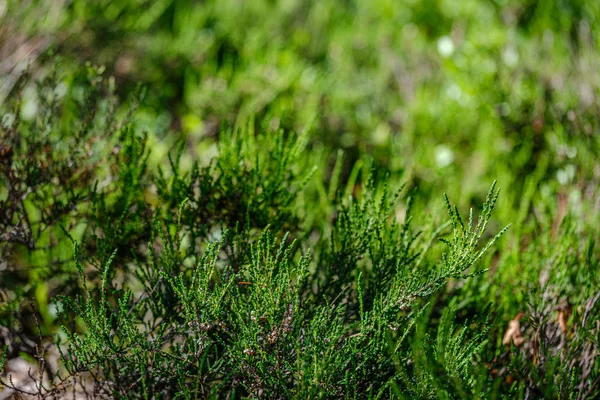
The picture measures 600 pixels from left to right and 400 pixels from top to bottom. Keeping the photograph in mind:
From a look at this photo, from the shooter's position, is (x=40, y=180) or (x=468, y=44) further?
(x=468, y=44)

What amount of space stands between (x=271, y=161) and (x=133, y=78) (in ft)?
5.53

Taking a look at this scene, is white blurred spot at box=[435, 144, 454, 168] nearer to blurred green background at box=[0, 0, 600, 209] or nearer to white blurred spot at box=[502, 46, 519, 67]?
blurred green background at box=[0, 0, 600, 209]

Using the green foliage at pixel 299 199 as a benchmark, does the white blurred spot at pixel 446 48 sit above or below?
above

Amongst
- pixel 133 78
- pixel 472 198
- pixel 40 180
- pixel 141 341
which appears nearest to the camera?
pixel 141 341

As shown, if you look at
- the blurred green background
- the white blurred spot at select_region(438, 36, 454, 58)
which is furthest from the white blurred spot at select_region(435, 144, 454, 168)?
the white blurred spot at select_region(438, 36, 454, 58)

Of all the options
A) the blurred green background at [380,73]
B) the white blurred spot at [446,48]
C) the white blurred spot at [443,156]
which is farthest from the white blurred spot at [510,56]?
the white blurred spot at [443,156]

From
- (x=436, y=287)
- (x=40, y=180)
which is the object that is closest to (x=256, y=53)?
(x=40, y=180)

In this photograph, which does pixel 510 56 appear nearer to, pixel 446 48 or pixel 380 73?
pixel 446 48

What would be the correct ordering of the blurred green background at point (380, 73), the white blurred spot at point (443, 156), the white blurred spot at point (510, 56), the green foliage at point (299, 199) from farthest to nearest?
the white blurred spot at point (510, 56) → the white blurred spot at point (443, 156) → the blurred green background at point (380, 73) → the green foliage at point (299, 199)

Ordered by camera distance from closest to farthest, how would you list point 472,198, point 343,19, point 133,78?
point 472,198, point 133,78, point 343,19

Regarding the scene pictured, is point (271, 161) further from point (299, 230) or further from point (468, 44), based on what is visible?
point (468, 44)

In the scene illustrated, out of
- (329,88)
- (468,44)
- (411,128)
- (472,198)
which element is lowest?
(472,198)

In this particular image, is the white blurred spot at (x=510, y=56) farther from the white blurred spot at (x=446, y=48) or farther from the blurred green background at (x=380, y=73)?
the white blurred spot at (x=446, y=48)

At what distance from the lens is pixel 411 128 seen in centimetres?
273
